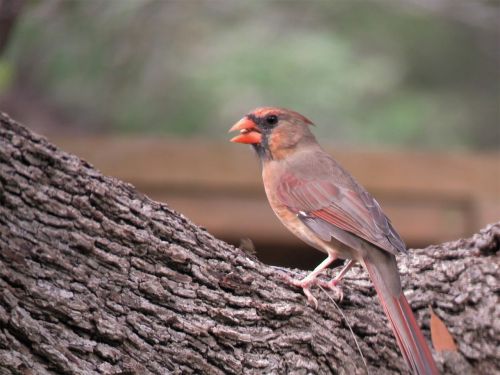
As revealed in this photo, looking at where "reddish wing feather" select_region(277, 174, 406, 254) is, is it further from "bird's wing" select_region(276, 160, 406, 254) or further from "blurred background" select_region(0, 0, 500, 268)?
"blurred background" select_region(0, 0, 500, 268)

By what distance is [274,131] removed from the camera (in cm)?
391

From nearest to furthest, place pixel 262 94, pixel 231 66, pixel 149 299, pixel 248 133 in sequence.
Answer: pixel 149 299
pixel 248 133
pixel 231 66
pixel 262 94

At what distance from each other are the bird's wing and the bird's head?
0.15m

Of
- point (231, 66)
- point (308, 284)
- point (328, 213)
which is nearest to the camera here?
point (308, 284)

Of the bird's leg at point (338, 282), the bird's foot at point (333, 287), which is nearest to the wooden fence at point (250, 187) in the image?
the bird's leg at point (338, 282)

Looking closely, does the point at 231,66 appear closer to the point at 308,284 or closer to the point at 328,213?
the point at 328,213

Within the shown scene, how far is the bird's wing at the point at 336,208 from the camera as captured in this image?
3.23 meters

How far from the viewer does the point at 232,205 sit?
5457 millimetres

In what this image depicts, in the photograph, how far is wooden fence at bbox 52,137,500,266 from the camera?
5426 mm

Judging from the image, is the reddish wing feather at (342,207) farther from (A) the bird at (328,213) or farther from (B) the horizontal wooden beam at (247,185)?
(B) the horizontal wooden beam at (247,185)

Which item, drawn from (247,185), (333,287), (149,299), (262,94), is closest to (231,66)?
(262,94)

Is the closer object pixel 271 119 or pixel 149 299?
pixel 149 299

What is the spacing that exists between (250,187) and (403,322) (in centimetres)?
274

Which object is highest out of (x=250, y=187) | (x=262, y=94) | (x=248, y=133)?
(x=262, y=94)
